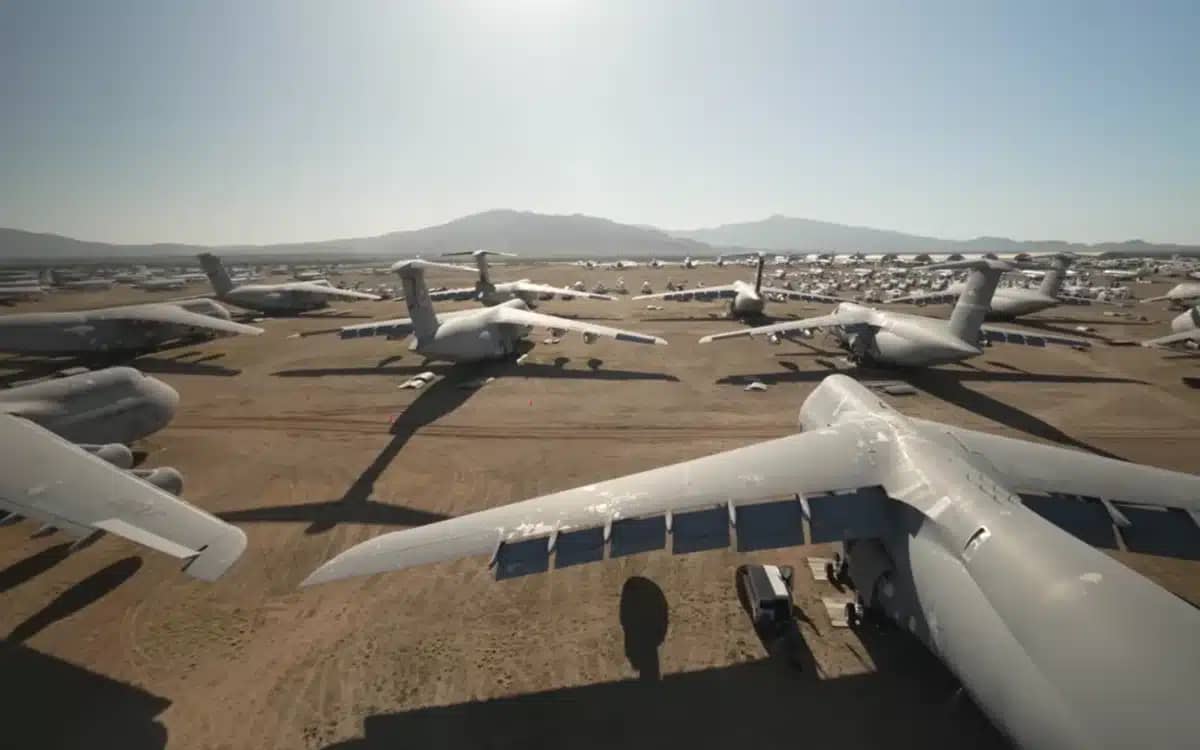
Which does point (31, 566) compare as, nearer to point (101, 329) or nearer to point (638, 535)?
point (638, 535)

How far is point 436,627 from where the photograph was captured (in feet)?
39.6

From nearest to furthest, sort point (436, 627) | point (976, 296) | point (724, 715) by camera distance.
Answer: point (724, 715) → point (436, 627) → point (976, 296)

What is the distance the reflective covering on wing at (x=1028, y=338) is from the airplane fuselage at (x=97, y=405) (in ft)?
130

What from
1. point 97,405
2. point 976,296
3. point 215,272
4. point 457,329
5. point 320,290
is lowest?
point 97,405

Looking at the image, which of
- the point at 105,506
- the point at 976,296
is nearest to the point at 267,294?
the point at 105,506

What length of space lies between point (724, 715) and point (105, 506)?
1210cm

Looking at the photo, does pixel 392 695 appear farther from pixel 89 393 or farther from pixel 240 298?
pixel 240 298

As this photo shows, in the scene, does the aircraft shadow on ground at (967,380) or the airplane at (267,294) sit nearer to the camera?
the aircraft shadow on ground at (967,380)

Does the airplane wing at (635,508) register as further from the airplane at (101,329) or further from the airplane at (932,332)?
A: the airplane at (101,329)

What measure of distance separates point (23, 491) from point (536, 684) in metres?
10.5

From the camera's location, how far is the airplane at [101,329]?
35.4 meters

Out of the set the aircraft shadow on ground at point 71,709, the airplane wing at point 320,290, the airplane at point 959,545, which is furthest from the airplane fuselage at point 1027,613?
the airplane wing at point 320,290

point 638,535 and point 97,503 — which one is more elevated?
point 97,503

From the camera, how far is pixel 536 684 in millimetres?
10516
